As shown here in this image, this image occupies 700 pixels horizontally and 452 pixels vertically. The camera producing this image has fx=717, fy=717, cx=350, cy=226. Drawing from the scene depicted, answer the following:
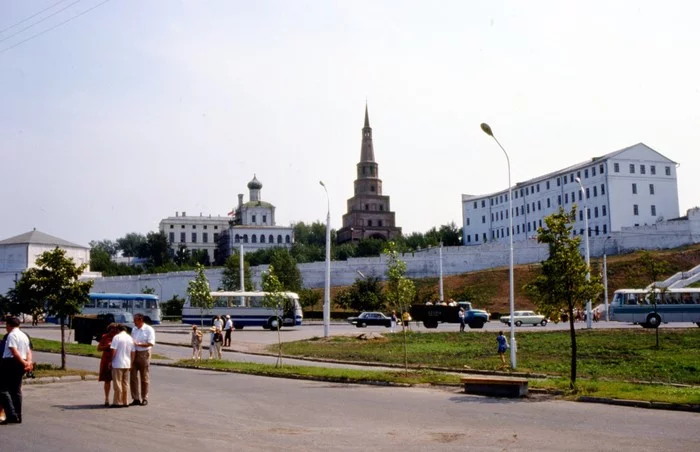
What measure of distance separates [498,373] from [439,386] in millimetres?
3838

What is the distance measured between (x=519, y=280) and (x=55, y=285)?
215 ft

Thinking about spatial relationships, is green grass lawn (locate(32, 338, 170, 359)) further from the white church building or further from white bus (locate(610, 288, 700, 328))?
the white church building

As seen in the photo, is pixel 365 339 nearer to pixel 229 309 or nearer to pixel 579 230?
pixel 229 309

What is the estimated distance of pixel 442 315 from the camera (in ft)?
178

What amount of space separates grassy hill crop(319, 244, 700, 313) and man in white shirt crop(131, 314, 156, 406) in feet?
196

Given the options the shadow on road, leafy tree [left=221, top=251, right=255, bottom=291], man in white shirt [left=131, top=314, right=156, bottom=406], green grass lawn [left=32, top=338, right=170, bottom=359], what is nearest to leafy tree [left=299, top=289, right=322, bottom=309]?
leafy tree [left=221, top=251, right=255, bottom=291]

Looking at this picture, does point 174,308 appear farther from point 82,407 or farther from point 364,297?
point 82,407

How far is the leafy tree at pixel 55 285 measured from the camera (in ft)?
71.1

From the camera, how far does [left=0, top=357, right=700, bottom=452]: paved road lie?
1008 cm

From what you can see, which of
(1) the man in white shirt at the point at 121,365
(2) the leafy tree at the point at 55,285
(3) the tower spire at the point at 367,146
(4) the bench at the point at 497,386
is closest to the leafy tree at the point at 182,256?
(3) the tower spire at the point at 367,146

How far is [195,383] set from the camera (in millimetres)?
19078

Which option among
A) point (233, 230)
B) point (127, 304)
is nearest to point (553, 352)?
point (127, 304)

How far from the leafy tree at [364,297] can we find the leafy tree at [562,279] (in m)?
54.8

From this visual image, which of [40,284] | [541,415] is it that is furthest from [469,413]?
[40,284]
